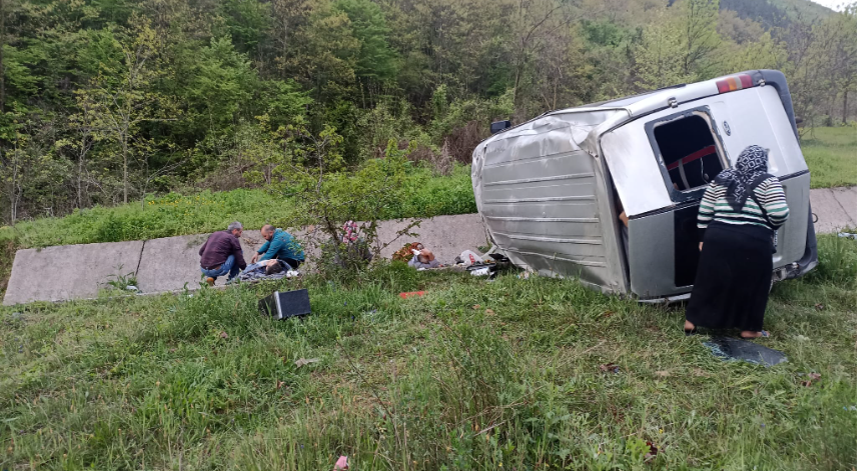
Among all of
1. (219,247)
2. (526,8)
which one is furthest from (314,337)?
(526,8)

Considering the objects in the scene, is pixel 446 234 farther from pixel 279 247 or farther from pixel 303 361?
pixel 303 361

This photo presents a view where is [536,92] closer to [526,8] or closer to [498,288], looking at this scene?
[526,8]

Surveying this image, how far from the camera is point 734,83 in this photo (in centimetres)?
467

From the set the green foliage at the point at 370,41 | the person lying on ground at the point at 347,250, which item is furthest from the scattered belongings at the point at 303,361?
the green foliage at the point at 370,41

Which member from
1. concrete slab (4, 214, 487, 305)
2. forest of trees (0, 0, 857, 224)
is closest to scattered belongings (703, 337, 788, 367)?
concrete slab (4, 214, 487, 305)

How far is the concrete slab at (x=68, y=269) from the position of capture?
9289mm

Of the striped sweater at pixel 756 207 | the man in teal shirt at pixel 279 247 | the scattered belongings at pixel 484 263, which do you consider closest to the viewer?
the striped sweater at pixel 756 207

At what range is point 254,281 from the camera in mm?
6730

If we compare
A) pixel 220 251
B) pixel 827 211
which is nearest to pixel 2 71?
pixel 220 251

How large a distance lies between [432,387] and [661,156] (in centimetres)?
292

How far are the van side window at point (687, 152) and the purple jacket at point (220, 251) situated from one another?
626 centimetres

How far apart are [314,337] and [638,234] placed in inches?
115

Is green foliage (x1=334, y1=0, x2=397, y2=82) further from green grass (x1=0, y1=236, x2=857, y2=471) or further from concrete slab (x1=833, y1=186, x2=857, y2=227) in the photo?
green grass (x1=0, y1=236, x2=857, y2=471)

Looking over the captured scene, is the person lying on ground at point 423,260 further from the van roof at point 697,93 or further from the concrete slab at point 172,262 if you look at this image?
the van roof at point 697,93
